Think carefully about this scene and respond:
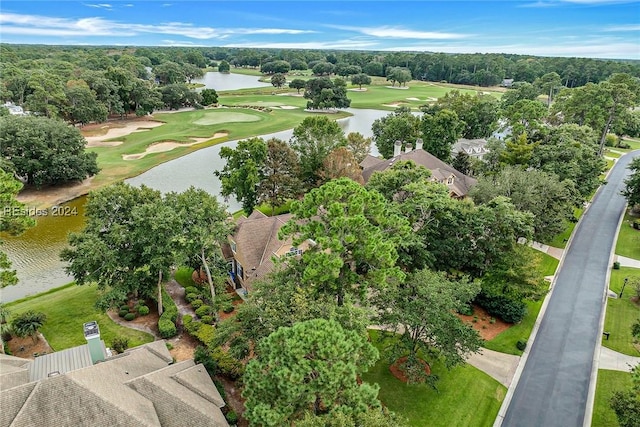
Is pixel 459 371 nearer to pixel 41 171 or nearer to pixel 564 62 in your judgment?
pixel 41 171

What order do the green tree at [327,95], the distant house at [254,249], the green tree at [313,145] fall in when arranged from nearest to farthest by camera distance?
1. the distant house at [254,249]
2. the green tree at [313,145]
3. the green tree at [327,95]

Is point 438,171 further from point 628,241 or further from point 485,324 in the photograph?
point 485,324

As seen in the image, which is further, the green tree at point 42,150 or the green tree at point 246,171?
the green tree at point 42,150

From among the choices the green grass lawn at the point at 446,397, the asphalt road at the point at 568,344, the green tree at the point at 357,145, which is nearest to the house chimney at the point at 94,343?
the green grass lawn at the point at 446,397

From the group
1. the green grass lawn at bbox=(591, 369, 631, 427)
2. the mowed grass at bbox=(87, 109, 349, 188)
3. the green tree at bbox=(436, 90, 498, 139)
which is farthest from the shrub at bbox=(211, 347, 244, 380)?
the green tree at bbox=(436, 90, 498, 139)

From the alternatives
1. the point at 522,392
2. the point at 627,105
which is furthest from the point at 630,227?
the point at 522,392

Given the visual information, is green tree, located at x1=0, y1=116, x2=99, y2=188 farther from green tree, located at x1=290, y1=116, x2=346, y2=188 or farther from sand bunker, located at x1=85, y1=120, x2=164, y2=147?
green tree, located at x1=290, y1=116, x2=346, y2=188

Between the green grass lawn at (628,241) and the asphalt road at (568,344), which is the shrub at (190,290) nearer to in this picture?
the asphalt road at (568,344)
